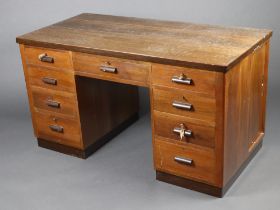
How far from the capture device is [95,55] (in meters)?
2.97

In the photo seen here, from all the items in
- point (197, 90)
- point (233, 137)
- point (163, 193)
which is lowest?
point (163, 193)

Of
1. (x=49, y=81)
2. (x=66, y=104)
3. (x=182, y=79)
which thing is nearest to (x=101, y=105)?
(x=66, y=104)

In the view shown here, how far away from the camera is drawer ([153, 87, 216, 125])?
269cm

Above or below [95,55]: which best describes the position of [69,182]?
below

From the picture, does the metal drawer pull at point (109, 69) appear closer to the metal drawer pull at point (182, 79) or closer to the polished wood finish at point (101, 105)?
the polished wood finish at point (101, 105)

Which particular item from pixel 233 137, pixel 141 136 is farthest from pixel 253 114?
Answer: pixel 141 136

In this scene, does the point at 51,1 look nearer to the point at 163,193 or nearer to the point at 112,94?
the point at 112,94

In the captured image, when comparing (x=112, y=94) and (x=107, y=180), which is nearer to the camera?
(x=107, y=180)

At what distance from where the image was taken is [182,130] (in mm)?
2807

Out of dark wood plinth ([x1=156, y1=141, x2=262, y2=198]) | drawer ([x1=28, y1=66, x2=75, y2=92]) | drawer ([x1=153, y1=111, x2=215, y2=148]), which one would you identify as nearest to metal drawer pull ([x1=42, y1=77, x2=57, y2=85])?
drawer ([x1=28, y1=66, x2=75, y2=92])

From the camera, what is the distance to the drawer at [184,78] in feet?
8.61

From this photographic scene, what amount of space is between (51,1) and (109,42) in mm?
1386

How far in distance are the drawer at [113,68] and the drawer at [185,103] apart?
11 cm

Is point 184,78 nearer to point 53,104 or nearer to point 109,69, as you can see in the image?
point 109,69
